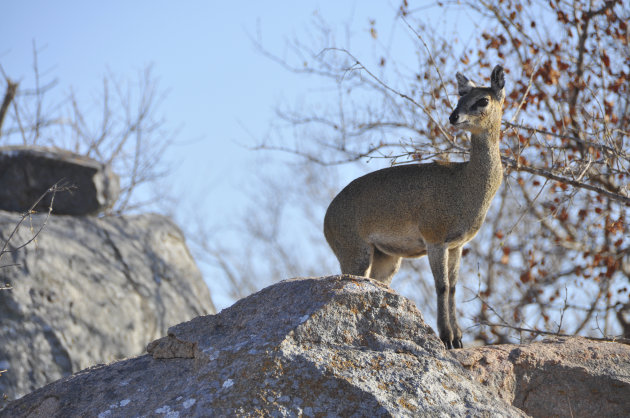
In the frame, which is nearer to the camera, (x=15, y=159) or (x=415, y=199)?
(x=415, y=199)

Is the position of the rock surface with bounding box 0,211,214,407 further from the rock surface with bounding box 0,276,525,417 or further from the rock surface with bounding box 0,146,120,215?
the rock surface with bounding box 0,276,525,417

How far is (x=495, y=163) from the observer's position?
22.1 feet

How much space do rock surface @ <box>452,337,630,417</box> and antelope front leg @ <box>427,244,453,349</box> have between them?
544mm

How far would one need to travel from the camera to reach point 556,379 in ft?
18.6

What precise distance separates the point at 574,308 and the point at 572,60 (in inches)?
151

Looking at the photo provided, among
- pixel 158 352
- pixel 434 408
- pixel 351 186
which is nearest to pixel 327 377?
pixel 434 408

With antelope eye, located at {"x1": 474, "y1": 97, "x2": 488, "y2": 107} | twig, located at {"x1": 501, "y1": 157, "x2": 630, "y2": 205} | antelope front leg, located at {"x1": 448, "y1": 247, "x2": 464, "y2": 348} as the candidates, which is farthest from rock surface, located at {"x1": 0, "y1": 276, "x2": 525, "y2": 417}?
twig, located at {"x1": 501, "y1": 157, "x2": 630, "y2": 205}

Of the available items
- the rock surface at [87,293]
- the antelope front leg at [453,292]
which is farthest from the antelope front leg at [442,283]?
the rock surface at [87,293]

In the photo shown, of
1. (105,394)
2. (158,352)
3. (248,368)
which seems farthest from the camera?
(158,352)

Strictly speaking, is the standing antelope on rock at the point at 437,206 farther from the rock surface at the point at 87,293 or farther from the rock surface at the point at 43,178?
the rock surface at the point at 43,178

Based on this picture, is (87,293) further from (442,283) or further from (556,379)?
(556,379)

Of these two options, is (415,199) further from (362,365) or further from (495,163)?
(362,365)

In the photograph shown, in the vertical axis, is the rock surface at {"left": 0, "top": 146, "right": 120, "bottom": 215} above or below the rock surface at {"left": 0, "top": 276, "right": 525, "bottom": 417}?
above

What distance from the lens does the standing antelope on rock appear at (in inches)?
A: 257
